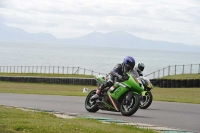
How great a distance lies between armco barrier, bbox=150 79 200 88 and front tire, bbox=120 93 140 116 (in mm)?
24970

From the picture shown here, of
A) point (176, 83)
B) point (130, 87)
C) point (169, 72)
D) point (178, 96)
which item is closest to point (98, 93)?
point (130, 87)

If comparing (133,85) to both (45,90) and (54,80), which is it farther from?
(54,80)

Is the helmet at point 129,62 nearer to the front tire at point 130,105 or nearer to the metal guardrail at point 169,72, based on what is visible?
the front tire at point 130,105

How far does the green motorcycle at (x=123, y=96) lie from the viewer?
14164 millimetres

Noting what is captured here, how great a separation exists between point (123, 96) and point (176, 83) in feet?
86.2

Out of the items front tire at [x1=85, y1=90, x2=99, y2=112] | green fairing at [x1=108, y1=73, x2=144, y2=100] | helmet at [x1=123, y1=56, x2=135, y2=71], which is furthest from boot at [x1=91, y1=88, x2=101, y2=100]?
helmet at [x1=123, y1=56, x2=135, y2=71]

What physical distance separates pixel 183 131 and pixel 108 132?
7.20ft

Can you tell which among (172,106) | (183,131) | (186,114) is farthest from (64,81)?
(183,131)

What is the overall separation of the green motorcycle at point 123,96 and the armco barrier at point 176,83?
24.5m

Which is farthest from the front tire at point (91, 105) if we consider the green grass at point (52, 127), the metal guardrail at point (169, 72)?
the metal guardrail at point (169, 72)

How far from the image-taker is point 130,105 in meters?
Result: 14.5

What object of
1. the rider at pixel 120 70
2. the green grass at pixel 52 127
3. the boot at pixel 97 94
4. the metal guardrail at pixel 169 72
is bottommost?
the green grass at pixel 52 127

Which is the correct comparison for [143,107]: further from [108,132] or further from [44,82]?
[44,82]

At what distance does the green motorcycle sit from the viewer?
46.5ft
